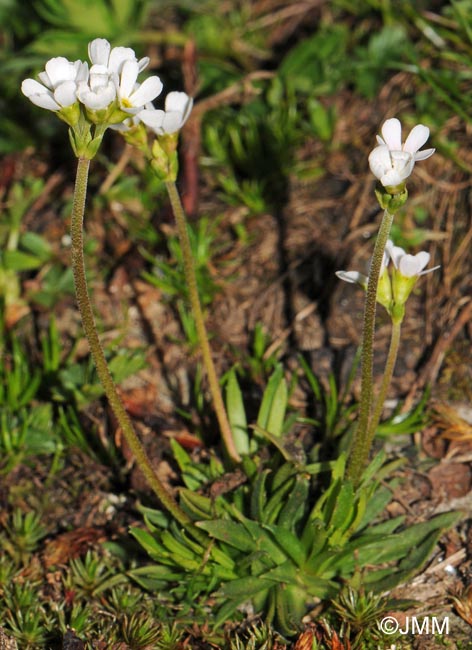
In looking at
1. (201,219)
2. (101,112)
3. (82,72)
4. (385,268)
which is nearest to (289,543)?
(385,268)

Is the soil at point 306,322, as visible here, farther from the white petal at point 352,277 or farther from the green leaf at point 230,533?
the white petal at point 352,277

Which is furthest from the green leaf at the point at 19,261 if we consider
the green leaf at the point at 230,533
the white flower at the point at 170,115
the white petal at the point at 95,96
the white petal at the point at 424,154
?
the white petal at the point at 424,154

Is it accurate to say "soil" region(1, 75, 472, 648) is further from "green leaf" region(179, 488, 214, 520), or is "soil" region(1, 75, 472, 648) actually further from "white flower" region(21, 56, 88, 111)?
"white flower" region(21, 56, 88, 111)

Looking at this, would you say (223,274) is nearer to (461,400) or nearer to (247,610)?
(461,400)

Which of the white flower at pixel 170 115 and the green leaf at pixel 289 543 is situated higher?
the white flower at pixel 170 115

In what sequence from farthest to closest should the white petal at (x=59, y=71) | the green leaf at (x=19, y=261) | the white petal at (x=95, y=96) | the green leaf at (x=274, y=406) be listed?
the green leaf at (x=19, y=261) → the green leaf at (x=274, y=406) → the white petal at (x=59, y=71) → the white petal at (x=95, y=96)

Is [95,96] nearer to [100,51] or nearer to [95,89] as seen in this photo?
[95,89]
